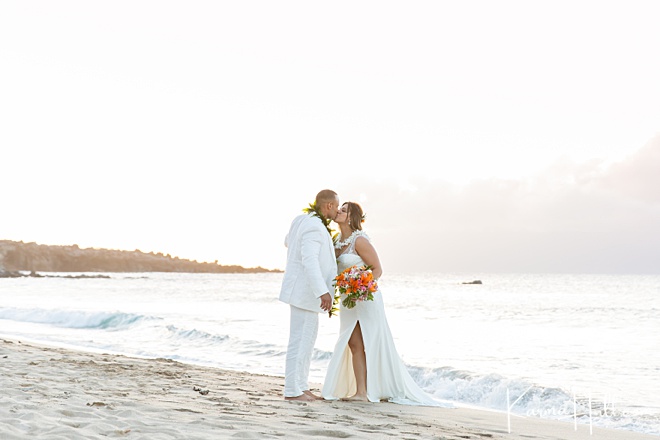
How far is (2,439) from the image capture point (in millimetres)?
4238

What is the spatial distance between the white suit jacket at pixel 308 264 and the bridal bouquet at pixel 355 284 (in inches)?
5.0

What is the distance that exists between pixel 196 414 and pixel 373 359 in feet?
6.73

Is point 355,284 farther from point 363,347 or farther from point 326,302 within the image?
point 363,347

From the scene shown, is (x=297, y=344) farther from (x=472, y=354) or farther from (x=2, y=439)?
(x=472, y=354)

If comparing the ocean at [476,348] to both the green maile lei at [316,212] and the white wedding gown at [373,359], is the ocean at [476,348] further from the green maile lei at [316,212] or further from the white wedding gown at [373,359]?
the green maile lei at [316,212]

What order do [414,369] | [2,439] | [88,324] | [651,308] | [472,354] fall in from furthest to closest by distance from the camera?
[651,308] < [88,324] < [472,354] < [414,369] < [2,439]

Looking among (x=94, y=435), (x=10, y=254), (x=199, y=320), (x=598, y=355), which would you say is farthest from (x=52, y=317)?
(x=10, y=254)

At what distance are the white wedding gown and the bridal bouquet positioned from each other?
29 centimetres

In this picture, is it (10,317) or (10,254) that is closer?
(10,317)

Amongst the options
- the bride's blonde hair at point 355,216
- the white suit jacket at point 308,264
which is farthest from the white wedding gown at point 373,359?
the white suit jacket at point 308,264

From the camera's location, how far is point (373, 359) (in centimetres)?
684

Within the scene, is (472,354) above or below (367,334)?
below

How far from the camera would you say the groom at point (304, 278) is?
6.45 m

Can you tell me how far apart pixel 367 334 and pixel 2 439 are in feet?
11.6
